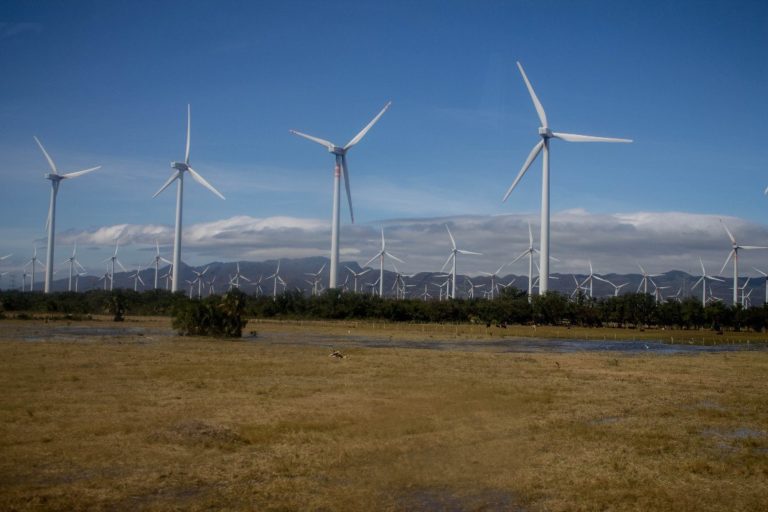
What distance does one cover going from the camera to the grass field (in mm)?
12672

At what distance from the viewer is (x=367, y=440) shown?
57.0ft

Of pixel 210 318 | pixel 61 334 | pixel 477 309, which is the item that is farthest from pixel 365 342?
pixel 477 309

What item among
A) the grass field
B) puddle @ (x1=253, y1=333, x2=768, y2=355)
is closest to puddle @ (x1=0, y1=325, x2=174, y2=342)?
puddle @ (x1=253, y1=333, x2=768, y2=355)

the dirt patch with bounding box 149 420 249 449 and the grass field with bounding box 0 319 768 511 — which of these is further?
the dirt patch with bounding box 149 420 249 449

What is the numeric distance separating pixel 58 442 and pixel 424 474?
800 centimetres

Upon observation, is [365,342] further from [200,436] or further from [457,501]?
[457,501]

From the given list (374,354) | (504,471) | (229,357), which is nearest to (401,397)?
(504,471)

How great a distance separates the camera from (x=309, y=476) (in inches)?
548

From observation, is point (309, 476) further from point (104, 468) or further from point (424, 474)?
point (104, 468)

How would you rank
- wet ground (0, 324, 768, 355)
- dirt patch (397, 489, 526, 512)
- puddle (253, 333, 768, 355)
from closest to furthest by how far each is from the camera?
1. dirt patch (397, 489, 526, 512)
2. wet ground (0, 324, 768, 355)
3. puddle (253, 333, 768, 355)

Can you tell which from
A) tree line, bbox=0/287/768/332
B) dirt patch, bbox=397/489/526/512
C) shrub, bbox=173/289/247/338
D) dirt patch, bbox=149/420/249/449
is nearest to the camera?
dirt patch, bbox=397/489/526/512

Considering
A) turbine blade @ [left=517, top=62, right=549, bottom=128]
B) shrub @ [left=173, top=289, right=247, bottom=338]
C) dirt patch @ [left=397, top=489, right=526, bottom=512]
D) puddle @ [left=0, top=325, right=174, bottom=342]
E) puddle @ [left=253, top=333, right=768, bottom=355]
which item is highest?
turbine blade @ [left=517, top=62, right=549, bottom=128]

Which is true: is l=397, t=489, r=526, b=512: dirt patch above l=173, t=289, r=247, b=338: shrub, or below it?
below

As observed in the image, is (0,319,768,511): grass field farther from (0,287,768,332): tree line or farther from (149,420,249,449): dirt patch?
(0,287,768,332): tree line
